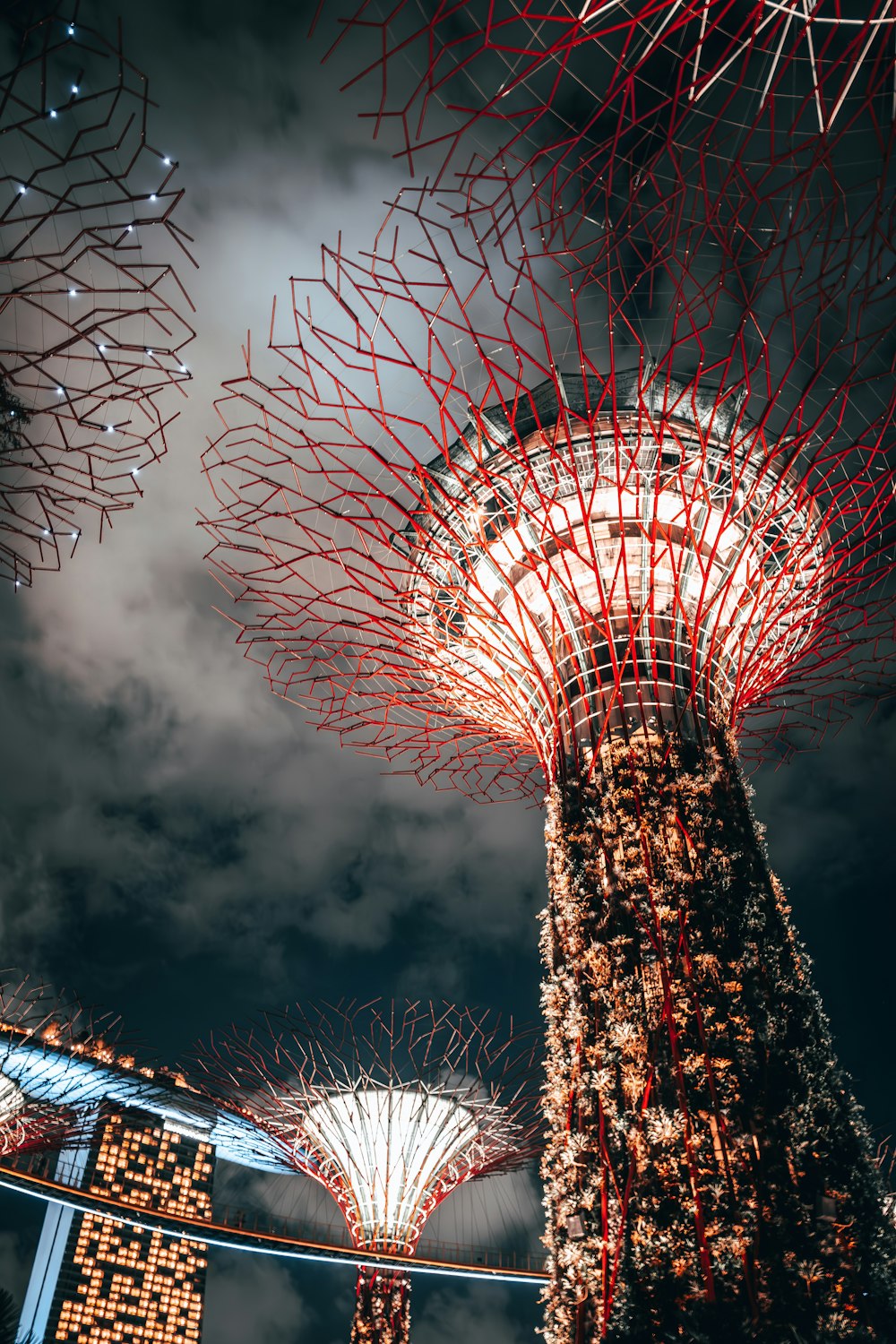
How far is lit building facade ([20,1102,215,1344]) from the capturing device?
78000 mm

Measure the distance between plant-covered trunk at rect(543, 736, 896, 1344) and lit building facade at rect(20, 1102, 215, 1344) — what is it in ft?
249

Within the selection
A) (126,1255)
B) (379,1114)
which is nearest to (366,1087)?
(379,1114)

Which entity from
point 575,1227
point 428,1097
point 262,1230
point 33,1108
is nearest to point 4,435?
point 575,1227

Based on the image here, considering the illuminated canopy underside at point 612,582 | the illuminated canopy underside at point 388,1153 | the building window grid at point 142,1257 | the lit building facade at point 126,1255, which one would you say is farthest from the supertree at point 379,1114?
the building window grid at point 142,1257

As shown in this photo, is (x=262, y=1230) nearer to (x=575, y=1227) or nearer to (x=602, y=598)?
(x=575, y=1227)

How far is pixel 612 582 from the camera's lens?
45.3 ft

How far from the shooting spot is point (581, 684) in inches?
523

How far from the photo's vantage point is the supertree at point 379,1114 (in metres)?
21.8

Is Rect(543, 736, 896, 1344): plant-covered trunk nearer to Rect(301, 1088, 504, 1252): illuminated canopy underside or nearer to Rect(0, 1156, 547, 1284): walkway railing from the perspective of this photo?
Rect(301, 1088, 504, 1252): illuminated canopy underside

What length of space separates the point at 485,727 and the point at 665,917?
6359 mm

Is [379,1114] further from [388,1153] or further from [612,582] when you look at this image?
[612,582]

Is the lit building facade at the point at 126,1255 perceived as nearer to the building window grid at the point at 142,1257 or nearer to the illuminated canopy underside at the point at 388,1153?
the building window grid at the point at 142,1257

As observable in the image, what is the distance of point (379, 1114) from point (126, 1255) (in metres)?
82.5

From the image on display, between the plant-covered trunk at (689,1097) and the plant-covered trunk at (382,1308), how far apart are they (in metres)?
12.2
